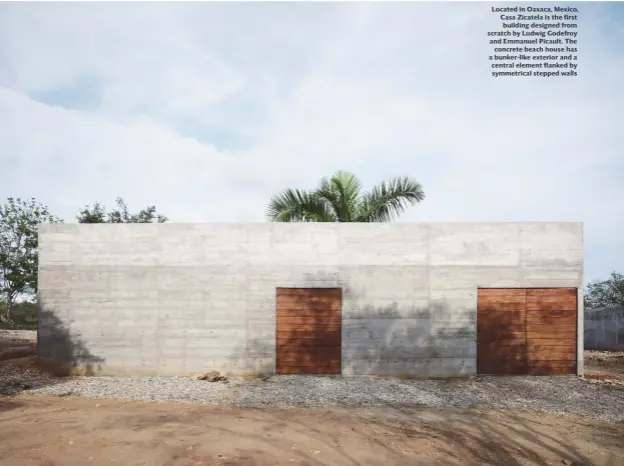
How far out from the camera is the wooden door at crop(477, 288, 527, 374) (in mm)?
11617

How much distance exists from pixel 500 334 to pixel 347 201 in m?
6.34

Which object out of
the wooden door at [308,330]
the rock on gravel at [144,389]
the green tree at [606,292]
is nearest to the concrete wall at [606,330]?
the green tree at [606,292]

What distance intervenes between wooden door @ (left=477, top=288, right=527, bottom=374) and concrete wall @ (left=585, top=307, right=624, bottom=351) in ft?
39.9

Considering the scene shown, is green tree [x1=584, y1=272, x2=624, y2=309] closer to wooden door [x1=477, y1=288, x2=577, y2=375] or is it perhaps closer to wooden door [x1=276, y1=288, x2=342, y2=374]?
wooden door [x1=477, y1=288, x2=577, y2=375]

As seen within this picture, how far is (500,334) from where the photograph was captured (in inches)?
459

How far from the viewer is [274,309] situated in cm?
1166

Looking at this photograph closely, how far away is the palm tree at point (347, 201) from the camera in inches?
583

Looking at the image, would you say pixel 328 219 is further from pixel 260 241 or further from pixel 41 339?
pixel 41 339

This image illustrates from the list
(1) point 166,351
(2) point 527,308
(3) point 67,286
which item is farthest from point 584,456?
(3) point 67,286

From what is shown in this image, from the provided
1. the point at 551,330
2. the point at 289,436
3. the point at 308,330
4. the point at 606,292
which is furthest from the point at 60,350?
the point at 606,292

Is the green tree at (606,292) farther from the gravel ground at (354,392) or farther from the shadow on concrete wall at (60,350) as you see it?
the shadow on concrete wall at (60,350)

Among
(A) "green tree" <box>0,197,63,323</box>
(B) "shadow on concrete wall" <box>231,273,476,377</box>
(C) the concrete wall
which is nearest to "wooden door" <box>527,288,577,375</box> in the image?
(B) "shadow on concrete wall" <box>231,273,476,377</box>

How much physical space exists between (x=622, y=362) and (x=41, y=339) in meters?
18.5

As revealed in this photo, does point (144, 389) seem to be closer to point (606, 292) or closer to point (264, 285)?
point (264, 285)
